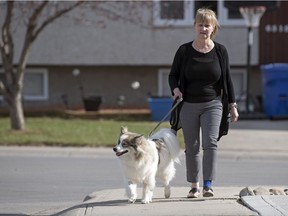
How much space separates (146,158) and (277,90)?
39.0 feet

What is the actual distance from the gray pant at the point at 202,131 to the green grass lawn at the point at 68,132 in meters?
6.66

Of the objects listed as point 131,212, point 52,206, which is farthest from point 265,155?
point 131,212

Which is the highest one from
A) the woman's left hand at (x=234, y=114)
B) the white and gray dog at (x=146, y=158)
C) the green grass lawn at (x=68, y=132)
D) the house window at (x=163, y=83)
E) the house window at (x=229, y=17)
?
the house window at (x=229, y=17)

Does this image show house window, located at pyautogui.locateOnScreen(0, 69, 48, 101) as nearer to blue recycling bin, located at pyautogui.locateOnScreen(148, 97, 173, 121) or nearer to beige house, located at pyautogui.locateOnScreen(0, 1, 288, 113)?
beige house, located at pyautogui.locateOnScreen(0, 1, 288, 113)

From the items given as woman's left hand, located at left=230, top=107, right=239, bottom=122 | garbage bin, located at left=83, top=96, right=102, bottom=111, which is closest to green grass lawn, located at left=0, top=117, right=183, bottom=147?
garbage bin, located at left=83, top=96, right=102, bottom=111

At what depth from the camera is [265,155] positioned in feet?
45.2

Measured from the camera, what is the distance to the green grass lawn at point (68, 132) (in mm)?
14602

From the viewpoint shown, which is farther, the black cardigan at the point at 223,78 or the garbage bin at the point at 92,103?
the garbage bin at the point at 92,103

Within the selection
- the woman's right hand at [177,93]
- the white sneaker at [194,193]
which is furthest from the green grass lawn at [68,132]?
the woman's right hand at [177,93]

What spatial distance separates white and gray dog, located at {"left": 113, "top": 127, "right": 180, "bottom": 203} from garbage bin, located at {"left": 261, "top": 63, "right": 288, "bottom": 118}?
1120 centimetres

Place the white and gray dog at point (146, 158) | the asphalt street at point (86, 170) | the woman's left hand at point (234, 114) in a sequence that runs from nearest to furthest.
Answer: the white and gray dog at point (146, 158) < the woman's left hand at point (234, 114) < the asphalt street at point (86, 170)

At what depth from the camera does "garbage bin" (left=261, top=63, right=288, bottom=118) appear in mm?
18547

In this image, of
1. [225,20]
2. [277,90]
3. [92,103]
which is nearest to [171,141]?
[277,90]

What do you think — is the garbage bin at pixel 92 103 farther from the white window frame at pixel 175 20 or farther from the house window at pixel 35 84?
the white window frame at pixel 175 20
